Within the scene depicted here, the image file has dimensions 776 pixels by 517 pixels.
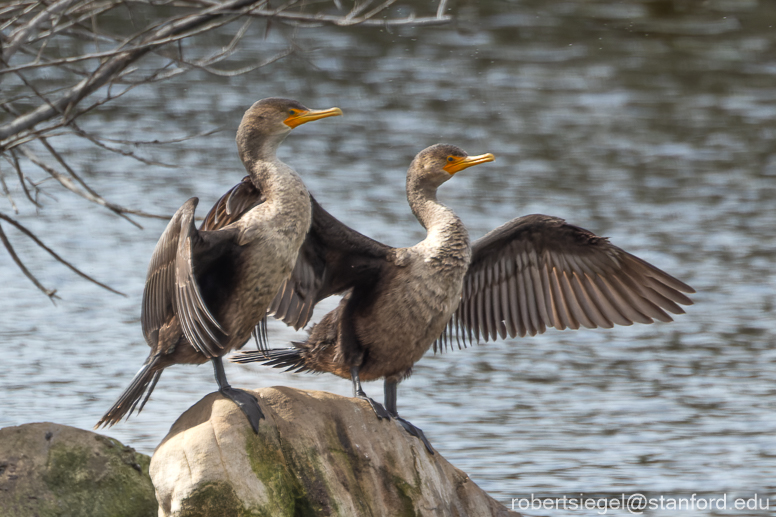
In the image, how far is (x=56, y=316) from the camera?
845cm

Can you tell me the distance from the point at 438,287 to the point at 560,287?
1.18 m

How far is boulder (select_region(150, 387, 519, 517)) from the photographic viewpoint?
4258mm

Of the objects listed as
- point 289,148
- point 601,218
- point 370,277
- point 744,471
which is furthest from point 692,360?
point 289,148

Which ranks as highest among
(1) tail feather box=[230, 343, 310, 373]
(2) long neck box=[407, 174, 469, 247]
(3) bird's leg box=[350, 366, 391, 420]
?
(2) long neck box=[407, 174, 469, 247]

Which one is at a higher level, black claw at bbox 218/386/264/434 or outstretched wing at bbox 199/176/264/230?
outstretched wing at bbox 199/176/264/230

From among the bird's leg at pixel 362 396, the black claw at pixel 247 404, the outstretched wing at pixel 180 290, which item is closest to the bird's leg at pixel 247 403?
the black claw at pixel 247 404

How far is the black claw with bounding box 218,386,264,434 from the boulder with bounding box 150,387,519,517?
30 millimetres

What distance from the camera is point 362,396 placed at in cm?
500

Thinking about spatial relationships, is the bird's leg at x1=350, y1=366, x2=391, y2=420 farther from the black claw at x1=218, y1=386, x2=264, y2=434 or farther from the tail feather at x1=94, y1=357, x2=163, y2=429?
the tail feather at x1=94, y1=357, x2=163, y2=429

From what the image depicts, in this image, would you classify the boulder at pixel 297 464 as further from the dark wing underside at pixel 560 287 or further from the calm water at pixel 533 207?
the calm water at pixel 533 207

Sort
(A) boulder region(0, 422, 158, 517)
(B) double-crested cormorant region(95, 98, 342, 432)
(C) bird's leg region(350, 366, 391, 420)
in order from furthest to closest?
(C) bird's leg region(350, 366, 391, 420) → (A) boulder region(0, 422, 158, 517) → (B) double-crested cormorant region(95, 98, 342, 432)

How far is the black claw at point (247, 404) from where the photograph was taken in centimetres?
439

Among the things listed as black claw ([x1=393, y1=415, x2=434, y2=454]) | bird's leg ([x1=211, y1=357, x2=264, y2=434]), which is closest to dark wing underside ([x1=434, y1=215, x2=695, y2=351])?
black claw ([x1=393, y1=415, x2=434, y2=454])

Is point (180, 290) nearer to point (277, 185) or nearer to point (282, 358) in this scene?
point (277, 185)
